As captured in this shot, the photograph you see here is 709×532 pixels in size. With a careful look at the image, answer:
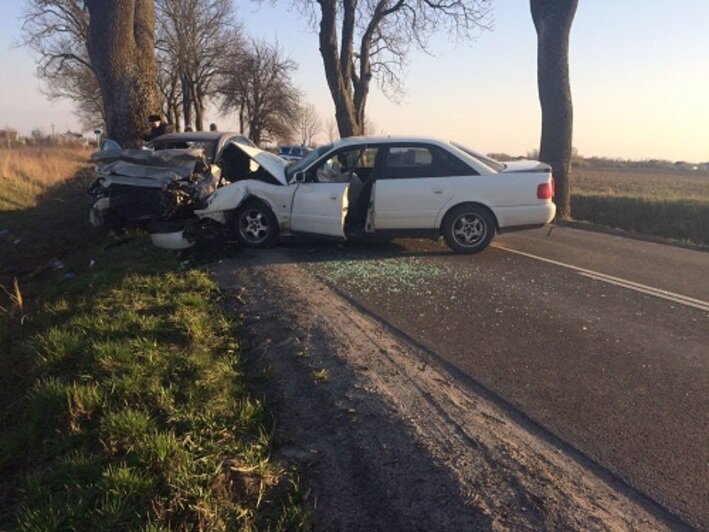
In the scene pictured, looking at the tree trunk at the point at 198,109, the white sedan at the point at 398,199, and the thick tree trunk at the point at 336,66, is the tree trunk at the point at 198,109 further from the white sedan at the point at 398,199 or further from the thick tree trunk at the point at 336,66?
the white sedan at the point at 398,199

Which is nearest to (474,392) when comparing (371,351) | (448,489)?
(371,351)

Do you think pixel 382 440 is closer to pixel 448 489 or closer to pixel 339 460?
pixel 339 460

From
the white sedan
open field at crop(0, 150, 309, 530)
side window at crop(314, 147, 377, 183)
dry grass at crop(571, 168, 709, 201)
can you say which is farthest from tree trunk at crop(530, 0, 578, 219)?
open field at crop(0, 150, 309, 530)

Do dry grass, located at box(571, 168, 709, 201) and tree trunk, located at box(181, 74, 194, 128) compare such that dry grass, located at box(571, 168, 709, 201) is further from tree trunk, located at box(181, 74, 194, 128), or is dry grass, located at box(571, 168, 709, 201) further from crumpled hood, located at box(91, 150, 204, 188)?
tree trunk, located at box(181, 74, 194, 128)

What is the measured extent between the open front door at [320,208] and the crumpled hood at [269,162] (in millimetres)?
432

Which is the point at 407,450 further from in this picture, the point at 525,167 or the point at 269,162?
the point at 269,162

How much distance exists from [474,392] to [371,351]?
3.26 feet

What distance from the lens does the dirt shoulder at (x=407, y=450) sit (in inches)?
114

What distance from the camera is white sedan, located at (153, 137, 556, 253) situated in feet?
28.9

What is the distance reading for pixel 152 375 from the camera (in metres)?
4.33

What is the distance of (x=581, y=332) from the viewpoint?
5695mm

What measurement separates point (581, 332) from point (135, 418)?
3964mm

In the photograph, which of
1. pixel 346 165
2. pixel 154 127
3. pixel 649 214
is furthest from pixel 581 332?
pixel 649 214

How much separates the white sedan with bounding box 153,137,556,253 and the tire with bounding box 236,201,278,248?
0.05ft
